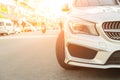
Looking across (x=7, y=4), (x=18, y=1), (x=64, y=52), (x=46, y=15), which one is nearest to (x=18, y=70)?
(x=64, y=52)

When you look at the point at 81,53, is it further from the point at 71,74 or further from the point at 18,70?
the point at 18,70

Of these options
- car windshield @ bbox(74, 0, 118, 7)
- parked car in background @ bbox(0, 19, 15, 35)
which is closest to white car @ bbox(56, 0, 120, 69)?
car windshield @ bbox(74, 0, 118, 7)

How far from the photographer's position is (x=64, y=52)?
6652 mm

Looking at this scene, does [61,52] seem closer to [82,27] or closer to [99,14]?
[82,27]

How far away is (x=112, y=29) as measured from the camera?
5.69 meters

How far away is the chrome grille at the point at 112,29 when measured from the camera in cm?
565

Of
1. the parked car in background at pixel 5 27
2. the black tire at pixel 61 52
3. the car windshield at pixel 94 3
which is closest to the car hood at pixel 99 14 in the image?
the black tire at pixel 61 52

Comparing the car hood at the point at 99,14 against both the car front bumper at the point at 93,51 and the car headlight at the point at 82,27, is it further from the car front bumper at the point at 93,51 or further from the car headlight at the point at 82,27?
the car front bumper at the point at 93,51

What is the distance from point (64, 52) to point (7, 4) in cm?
7649

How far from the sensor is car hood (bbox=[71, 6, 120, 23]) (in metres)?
5.79

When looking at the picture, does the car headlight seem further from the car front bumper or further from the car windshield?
the car windshield

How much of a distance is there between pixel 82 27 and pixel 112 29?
21.0 inches

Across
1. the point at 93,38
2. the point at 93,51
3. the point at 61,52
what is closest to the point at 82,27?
the point at 93,38

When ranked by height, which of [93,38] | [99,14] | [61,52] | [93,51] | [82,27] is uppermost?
[99,14]
